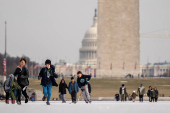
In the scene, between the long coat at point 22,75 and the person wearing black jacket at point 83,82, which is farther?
the person wearing black jacket at point 83,82

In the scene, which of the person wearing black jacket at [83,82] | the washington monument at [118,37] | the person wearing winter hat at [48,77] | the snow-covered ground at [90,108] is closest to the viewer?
the snow-covered ground at [90,108]

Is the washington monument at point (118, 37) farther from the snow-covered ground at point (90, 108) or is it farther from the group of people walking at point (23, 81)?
the snow-covered ground at point (90, 108)

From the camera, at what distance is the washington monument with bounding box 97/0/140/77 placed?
111 metres

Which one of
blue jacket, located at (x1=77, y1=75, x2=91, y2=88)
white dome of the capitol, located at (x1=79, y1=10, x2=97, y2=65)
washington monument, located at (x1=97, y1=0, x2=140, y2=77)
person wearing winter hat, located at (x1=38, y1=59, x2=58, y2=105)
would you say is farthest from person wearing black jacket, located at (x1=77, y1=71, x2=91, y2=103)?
white dome of the capitol, located at (x1=79, y1=10, x2=97, y2=65)

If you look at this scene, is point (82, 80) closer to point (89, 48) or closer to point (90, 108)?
point (90, 108)

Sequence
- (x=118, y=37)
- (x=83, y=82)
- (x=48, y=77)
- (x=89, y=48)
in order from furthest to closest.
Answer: (x=89, y=48)
(x=118, y=37)
(x=83, y=82)
(x=48, y=77)

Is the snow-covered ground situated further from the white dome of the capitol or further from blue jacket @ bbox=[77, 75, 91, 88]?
the white dome of the capitol

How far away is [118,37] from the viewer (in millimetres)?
112062

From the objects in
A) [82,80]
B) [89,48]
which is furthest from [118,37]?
[82,80]

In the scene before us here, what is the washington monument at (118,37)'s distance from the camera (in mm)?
111000

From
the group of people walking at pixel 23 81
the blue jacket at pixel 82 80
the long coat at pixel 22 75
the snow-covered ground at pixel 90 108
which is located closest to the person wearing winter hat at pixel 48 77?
the group of people walking at pixel 23 81

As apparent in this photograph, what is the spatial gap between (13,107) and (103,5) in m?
99.6

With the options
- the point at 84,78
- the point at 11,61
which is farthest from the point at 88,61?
the point at 84,78

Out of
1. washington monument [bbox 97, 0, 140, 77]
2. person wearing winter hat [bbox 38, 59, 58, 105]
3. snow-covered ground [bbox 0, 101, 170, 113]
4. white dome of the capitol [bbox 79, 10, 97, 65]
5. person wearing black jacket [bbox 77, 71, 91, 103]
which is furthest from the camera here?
white dome of the capitol [bbox 79, 10, 97, 65]
